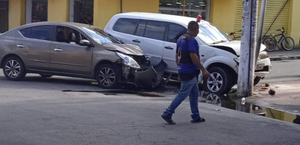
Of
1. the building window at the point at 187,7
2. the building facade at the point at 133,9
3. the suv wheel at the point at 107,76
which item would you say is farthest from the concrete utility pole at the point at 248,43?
the building window at the point at 187,7

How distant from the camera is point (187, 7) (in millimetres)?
23672

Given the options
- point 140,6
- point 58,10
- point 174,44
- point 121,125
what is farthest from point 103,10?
point 121,125

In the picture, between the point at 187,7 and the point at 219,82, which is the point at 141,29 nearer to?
the point at 219,82

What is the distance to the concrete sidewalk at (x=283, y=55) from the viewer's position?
21.1 meters

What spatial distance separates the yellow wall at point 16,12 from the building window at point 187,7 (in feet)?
22.4

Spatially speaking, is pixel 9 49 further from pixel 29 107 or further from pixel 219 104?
pixel 219 104

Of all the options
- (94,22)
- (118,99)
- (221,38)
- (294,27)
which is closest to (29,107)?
(118,99)

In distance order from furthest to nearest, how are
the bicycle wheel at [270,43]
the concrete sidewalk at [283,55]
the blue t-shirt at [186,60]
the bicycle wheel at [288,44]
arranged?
the bicycle wheel at [288,44] → the bicycle wheel at [270,43] → the concrete sidewalk at [283,55] → the blue t-shirt at [186,60]

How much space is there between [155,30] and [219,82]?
Answer: 241cm

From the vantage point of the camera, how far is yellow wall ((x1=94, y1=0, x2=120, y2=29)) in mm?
21516

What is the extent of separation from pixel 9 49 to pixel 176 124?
6.38 m

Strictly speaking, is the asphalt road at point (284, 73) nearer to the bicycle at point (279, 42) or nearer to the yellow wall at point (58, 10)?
the bicycle at point (279, 42)

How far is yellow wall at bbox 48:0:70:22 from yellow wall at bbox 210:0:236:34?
738cm

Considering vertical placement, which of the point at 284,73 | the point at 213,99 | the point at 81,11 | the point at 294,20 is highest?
the point at 81,11
